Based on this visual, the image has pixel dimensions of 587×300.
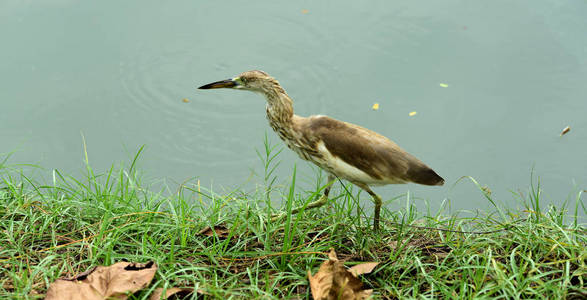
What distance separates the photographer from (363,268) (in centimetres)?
240

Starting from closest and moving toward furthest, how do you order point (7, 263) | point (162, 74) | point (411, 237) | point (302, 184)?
point (7, 263) < point (411, 237) < point (302, 184) < point (162, 74)

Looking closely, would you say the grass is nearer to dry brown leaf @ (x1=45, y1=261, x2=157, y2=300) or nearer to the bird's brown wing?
dry brown leaf @ (x1=45, y1=261, x2=157, y2=300)

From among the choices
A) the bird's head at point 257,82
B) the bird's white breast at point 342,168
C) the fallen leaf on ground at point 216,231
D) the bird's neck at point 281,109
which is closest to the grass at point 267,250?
the fallen leaf on ground at point 216,231

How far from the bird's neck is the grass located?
468 millimetres

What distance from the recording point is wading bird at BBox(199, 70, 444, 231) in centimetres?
269

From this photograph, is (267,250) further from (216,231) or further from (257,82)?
(257,82)

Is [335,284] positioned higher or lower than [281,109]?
lower

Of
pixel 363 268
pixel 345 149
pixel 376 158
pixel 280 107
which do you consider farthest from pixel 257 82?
pixel 363 268

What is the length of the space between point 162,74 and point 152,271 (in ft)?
9.70

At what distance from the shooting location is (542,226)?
101 inches

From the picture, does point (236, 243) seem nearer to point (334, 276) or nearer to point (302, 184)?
point (334, 276)

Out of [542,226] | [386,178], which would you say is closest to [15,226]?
[386,178]

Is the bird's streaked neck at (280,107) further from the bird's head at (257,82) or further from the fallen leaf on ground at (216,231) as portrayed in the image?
the fallen leaf on ground at (216,231)

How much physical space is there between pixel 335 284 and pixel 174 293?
655 mm
